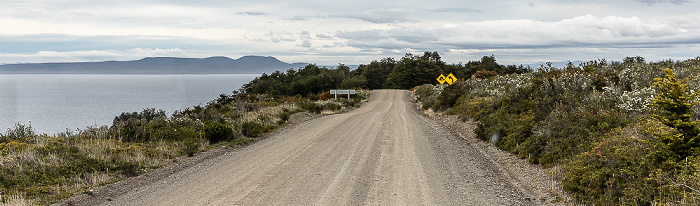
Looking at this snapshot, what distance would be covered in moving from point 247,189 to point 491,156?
723cm

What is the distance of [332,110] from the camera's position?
33.3m

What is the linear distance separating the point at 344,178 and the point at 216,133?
295 inches

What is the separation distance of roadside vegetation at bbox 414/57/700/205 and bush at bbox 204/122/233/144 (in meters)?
8.62

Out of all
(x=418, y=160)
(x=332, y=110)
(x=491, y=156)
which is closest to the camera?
(x=418, y=160)

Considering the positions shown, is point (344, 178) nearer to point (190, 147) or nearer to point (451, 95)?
point (190, 147)

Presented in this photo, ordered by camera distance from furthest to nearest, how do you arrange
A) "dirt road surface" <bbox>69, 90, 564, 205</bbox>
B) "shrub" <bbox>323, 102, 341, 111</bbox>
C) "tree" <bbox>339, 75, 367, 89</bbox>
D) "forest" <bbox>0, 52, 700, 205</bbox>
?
1. "tree" <bbox>339, 75, 367, 89</bbox>
2. "shrub" <bbox>323, 102, 341, 111</bbox>
3. "dirt road surface" <bbox>69, 90, 564, 205</bbox>
4. "forest" <bbox>0, 52, 700, 205</bbox>

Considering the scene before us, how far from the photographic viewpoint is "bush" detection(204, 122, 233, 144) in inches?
612

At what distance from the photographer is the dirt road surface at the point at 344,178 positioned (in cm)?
808

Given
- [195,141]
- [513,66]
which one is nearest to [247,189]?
[195,141]

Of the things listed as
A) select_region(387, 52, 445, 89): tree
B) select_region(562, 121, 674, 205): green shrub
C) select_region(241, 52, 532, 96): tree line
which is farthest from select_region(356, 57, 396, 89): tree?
select_region(562, 121, 674, 205): green shrub

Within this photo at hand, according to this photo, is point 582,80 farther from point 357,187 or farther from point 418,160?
point 357,187

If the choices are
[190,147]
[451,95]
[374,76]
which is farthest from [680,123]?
[374,76]

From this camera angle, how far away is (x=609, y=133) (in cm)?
1001

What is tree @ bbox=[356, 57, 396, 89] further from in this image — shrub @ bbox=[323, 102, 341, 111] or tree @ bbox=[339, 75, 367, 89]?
shrub @ bbox=[323, 102, 341, 111]
